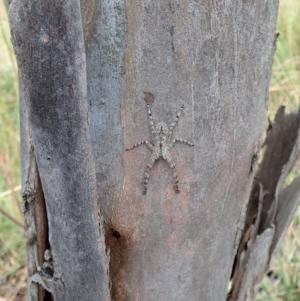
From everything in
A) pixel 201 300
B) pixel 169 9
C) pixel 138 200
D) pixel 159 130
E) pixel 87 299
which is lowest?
pixel 201 300

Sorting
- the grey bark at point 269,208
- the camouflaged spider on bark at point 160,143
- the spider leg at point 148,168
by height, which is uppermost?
the camouflaged spider on bark at point 160,143

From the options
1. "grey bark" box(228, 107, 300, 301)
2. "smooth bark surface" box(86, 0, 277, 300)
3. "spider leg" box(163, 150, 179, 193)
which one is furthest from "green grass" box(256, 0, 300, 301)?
"spider leg" box(163, 150, 179, 193)

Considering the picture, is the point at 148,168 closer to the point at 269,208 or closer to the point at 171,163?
the point at 171,163

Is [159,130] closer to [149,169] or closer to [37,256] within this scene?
[149,169]

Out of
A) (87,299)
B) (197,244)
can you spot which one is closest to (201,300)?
(197,244)

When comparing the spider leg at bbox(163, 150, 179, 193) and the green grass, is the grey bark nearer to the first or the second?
the green grass

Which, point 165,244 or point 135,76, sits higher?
point 135,76

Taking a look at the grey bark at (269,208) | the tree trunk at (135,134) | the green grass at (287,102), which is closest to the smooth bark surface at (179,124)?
the tree trunk at (135,134)

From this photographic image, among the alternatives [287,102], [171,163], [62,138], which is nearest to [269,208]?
[171,163]

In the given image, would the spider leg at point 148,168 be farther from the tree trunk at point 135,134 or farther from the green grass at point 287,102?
the green grass at point 287,102
